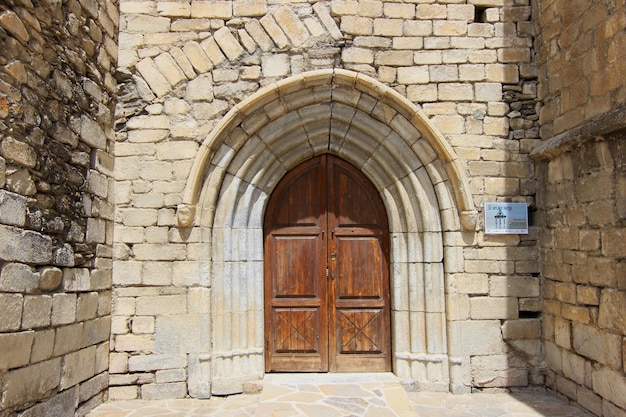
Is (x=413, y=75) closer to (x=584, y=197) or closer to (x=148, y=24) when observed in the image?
(x=584, y=197)

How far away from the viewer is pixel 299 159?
14.6ft

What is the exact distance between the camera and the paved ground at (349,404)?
351 centimetres

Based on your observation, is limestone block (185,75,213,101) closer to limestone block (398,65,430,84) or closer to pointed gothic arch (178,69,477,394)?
pointed gothic arch (178,69,477,394)

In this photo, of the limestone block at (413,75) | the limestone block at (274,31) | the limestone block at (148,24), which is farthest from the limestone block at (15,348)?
the limestone block at (413,75)

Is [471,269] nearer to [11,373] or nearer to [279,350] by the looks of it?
[279,350]

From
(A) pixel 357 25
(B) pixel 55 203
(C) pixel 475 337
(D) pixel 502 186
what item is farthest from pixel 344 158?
(B) pixel 55 203

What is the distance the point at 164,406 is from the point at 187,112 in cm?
258

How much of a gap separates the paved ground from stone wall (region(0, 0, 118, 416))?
62cm

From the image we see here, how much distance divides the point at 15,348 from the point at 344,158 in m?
3.11

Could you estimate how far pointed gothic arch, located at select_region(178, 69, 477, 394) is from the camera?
4.08 metres

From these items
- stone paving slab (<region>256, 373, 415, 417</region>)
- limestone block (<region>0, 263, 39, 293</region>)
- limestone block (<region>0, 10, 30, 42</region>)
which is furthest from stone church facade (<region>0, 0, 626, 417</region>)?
limestone block (<region>0, 10, 30, 42</region>)

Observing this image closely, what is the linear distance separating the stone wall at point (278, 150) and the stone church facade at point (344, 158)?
2 centimetres

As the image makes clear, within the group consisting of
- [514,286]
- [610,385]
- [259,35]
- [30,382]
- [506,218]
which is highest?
[259,35]

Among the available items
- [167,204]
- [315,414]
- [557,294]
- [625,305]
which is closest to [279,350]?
[315,414]
